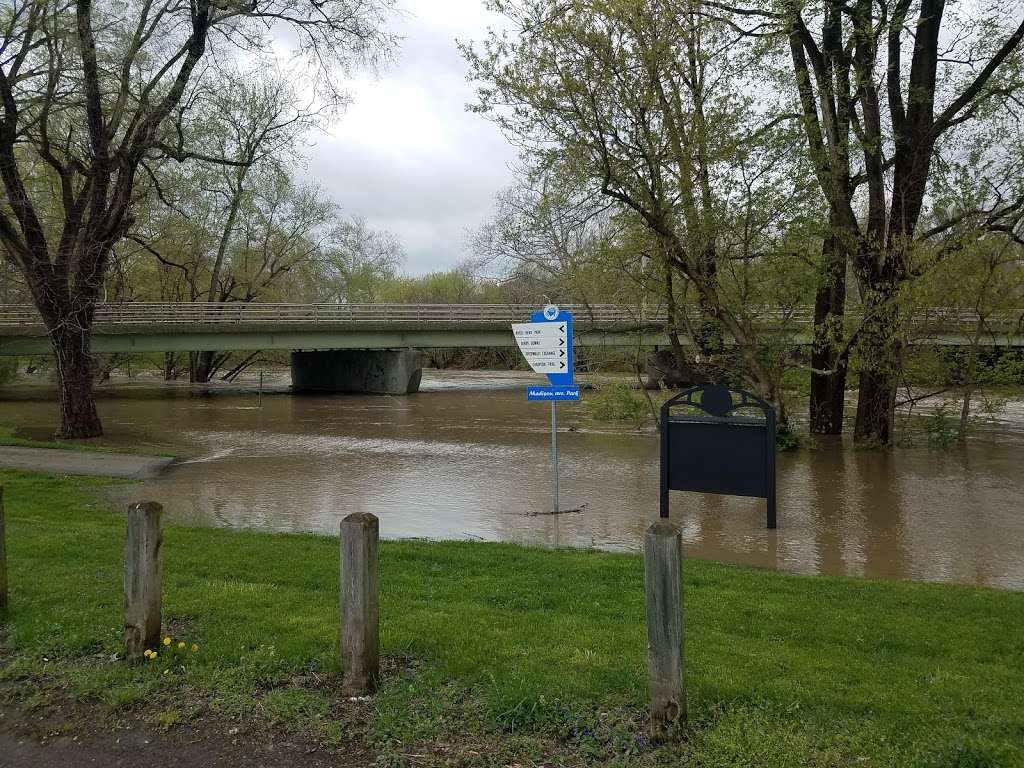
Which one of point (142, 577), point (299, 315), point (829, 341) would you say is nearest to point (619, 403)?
point (829, 341)

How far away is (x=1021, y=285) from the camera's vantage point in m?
16.4

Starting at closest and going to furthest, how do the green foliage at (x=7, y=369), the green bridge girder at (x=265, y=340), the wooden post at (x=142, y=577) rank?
1. the wooden post at (x=142, y=577)
2. the green bridge girder at (x=265, y=340)
3. the green foliage at (x=7, y=369)

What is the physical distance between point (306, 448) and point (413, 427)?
243 inches

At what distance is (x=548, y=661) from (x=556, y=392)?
6656 mm

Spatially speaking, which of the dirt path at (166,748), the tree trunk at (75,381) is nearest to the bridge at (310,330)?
the tree trunk at (75,381)

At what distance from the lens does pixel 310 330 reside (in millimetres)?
36219

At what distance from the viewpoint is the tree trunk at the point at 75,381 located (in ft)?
66.9

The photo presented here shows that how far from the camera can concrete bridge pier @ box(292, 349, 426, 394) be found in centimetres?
4178

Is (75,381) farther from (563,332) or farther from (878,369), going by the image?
(878,369)

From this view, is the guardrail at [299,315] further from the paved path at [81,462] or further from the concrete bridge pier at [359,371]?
the paved path at [81,462]

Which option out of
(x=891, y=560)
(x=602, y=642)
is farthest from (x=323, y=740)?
(x=891, y=560)

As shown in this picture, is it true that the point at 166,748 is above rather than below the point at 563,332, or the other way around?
below

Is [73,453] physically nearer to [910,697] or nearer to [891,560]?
[891,560]

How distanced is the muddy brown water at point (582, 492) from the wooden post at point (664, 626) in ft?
16.8
